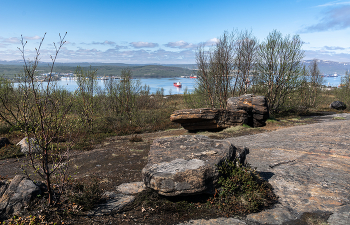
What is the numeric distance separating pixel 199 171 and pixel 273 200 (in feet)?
5.71

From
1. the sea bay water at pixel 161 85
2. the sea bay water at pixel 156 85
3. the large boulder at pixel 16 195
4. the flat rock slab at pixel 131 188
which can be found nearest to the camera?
the large boulder at pixel 16 195

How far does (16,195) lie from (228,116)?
11.3 meters

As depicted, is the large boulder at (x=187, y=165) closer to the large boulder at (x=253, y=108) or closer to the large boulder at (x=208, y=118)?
the large boulder at (x=208, y=118)

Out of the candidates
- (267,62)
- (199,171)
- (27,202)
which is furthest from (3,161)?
(267,62)

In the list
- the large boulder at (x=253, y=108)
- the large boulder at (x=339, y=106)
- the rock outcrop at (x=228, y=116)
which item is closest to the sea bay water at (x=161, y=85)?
the large boulder at (x=339, y=106)

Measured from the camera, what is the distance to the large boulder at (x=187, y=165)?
4.38 metres

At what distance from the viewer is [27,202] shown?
428 cm

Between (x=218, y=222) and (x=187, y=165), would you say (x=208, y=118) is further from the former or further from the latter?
(x=218, y=222)

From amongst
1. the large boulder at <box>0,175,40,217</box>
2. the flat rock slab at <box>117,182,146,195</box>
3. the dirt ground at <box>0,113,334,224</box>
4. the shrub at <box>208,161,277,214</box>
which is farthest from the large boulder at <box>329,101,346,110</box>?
the large boulder at <box>0,175,40,217</box>

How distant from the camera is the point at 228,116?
13.4 meters

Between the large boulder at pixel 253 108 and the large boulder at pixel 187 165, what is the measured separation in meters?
8.73

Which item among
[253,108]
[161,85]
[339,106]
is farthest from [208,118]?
[161,85]

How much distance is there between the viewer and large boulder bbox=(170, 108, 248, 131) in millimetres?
13031

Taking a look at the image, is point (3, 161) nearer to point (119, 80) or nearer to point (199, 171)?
point (199, 171)
